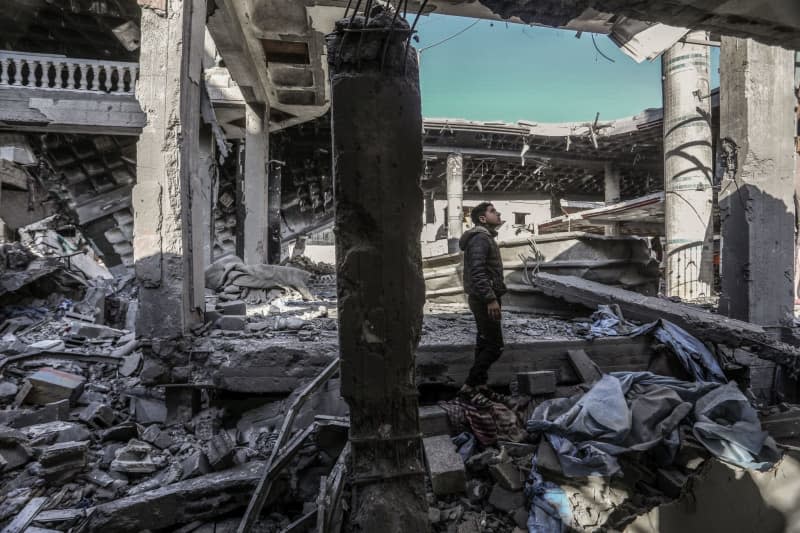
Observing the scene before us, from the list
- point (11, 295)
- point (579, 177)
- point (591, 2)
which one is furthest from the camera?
point (579, 177)

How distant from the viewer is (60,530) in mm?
2451

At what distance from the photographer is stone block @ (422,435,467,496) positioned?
271 cm

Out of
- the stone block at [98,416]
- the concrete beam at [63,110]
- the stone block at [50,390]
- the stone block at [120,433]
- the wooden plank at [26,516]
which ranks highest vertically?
the concrete beam at [63,110]

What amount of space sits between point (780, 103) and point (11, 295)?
40.3 feet

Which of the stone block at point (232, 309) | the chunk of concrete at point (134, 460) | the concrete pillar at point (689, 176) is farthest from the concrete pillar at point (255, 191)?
the concrete pillar at point (689, 176)

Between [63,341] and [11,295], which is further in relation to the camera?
[11,295]

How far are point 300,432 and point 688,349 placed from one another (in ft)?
13.1

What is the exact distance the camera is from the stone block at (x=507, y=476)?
272 centimetres

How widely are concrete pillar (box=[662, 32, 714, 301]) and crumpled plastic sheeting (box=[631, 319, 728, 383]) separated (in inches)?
186

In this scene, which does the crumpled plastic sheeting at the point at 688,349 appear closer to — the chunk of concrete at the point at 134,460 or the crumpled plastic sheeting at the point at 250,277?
the chunk of concrete at the point at 134,460

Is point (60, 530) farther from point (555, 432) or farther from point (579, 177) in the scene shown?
point (579, 177)

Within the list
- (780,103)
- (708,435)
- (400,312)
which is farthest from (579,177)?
(400,312)

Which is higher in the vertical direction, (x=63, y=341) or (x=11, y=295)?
(x=11, y=295)

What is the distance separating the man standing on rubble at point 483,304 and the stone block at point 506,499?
0.80 meters
